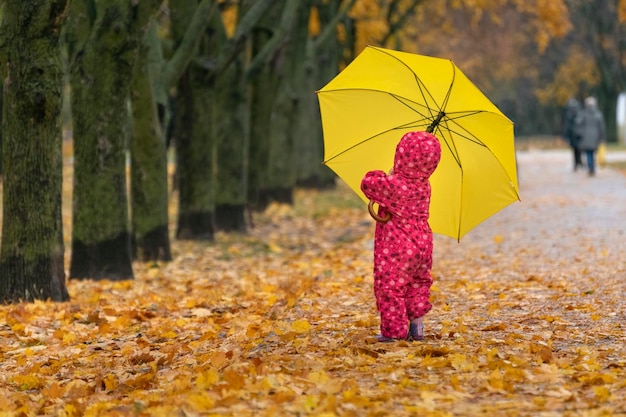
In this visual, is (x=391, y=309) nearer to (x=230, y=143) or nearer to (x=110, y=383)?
(x=110, y=383)

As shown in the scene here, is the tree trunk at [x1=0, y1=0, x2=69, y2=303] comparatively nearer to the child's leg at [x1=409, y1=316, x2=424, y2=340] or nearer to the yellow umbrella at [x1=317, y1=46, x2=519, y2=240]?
the yellow umbrella at [x1=317, y1=46, x2=519, y2=240]

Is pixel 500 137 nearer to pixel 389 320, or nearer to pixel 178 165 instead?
pixel 389 320

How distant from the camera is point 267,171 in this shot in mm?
21938

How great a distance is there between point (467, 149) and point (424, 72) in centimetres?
63

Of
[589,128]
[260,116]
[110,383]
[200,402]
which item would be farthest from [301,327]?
[589,128]

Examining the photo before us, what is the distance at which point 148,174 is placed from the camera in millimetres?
13336

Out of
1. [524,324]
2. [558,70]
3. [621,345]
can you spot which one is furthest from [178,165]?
[558,70]

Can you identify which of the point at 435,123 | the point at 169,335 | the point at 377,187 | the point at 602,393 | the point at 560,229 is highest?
→ the point at 435,123

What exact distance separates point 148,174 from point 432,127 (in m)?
→ 6.57

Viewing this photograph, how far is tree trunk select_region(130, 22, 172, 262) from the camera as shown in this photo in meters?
12.8

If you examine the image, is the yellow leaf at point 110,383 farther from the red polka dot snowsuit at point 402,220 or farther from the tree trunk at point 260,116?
the tree trunk at point 260,116

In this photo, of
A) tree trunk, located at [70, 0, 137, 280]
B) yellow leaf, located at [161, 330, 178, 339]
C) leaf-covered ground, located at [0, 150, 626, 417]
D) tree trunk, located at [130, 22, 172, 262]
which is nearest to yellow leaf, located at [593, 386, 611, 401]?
leaf-covered ground, located at [0, 150, 626, 417]

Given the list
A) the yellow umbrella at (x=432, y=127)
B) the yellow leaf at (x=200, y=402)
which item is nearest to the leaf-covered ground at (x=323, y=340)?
the yellow leaf at (x=200, y=402)

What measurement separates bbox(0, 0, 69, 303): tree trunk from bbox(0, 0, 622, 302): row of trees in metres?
0.01
